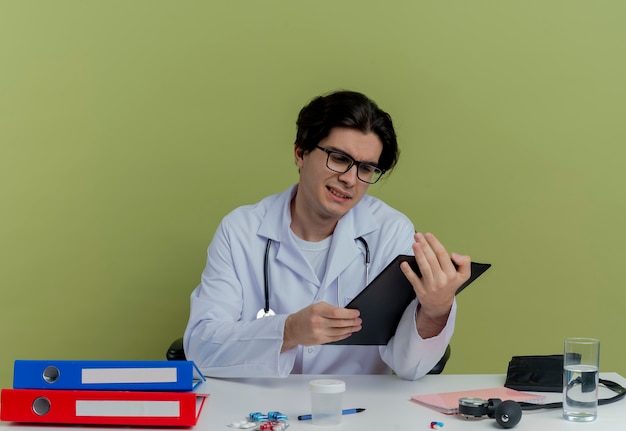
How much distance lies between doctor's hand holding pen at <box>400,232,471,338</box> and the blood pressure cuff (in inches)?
10.0

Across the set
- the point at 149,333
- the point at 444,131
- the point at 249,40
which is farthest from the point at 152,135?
the point at 444,131

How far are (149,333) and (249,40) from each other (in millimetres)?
1241

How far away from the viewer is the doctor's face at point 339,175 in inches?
94.7

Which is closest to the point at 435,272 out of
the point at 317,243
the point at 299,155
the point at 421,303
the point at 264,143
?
the point at 421,303

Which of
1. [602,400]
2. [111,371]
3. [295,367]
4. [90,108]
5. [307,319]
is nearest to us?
[111,371]

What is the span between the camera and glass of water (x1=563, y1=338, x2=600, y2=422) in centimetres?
169

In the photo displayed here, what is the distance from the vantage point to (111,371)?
1632 mm

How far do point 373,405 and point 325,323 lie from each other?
24cm

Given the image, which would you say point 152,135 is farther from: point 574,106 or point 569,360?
point 569,360

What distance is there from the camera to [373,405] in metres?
1.80

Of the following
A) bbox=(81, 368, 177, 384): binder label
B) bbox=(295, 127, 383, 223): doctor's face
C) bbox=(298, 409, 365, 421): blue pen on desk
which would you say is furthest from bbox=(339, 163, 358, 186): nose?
bbox=(81, 368, 177, 384): binder label

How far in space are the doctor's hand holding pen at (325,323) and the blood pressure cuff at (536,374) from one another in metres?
0.41

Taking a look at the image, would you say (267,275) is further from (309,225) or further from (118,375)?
(118,375)

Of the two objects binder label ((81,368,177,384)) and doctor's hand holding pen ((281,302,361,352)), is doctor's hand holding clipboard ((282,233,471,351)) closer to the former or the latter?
doctor's hand holding pen ((281,302,361,352))
